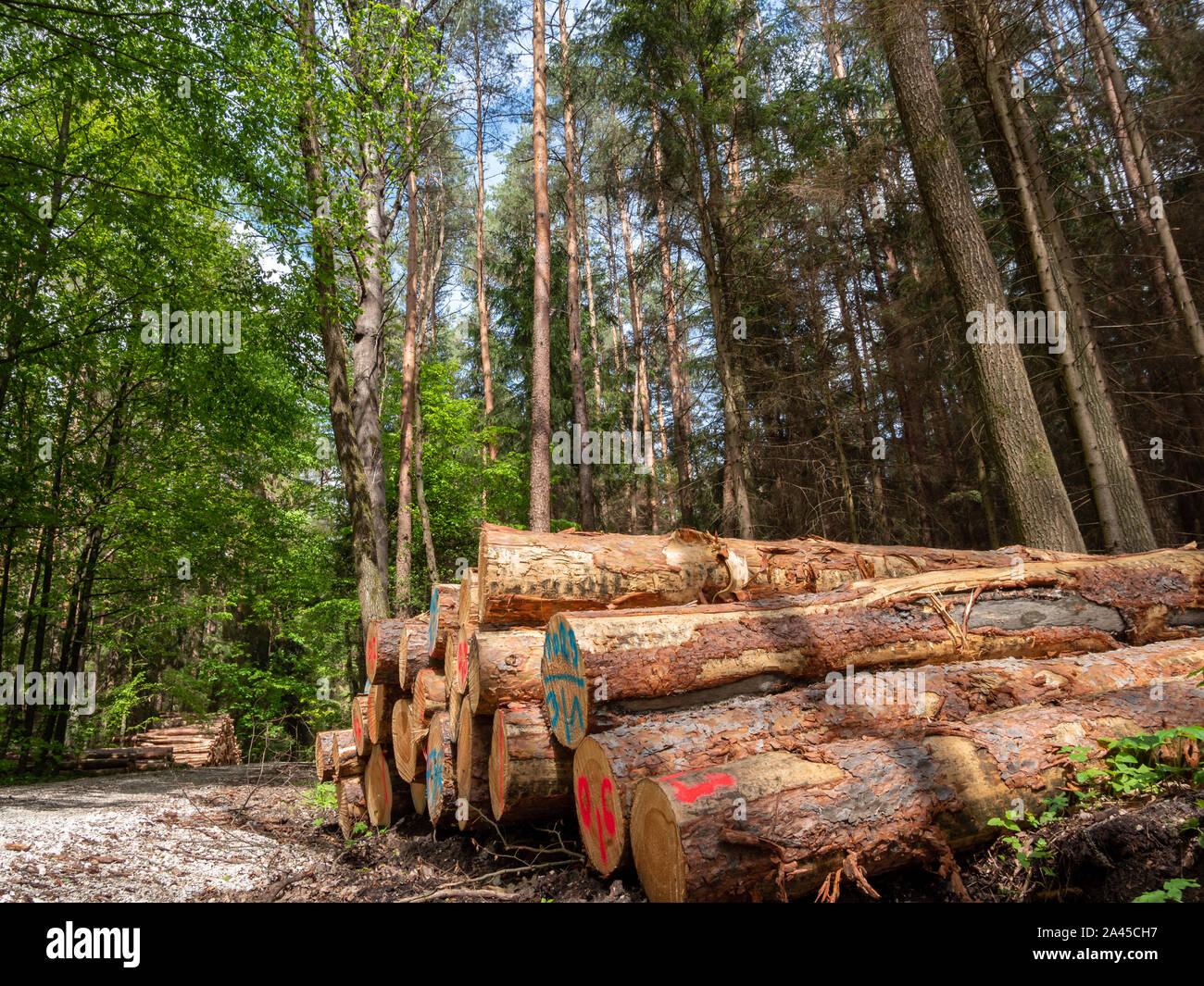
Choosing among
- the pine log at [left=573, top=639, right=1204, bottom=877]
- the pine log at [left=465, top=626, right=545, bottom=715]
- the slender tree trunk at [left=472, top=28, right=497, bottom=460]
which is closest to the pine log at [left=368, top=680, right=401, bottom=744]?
the pine log at [left=465, top=626, right=545, bottom=715]

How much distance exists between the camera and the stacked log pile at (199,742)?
1384 cm

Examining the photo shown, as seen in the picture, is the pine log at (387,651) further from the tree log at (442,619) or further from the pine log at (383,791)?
the pine log at (383,791)

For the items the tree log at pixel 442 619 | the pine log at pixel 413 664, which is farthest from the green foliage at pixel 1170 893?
the pine log at pixel 413 664

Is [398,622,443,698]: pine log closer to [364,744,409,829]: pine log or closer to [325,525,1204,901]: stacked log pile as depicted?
[325,525,1204,901]: stacked log pile

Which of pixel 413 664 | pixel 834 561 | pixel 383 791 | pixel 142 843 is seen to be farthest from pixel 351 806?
pixel 834 561

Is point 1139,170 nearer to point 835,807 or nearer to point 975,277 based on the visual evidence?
point 975,277

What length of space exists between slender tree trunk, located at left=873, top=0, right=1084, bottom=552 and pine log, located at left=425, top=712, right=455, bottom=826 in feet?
21.0

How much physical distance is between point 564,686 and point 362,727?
362 centimetres

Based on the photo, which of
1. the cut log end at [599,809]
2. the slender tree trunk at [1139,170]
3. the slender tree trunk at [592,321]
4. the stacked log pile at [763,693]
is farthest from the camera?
the slender tree trunk at [592,321]

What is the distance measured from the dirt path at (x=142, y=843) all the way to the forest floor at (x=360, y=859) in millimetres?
15

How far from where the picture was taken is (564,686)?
3.48 meters

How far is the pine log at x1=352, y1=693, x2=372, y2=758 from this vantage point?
6086 millimetres
